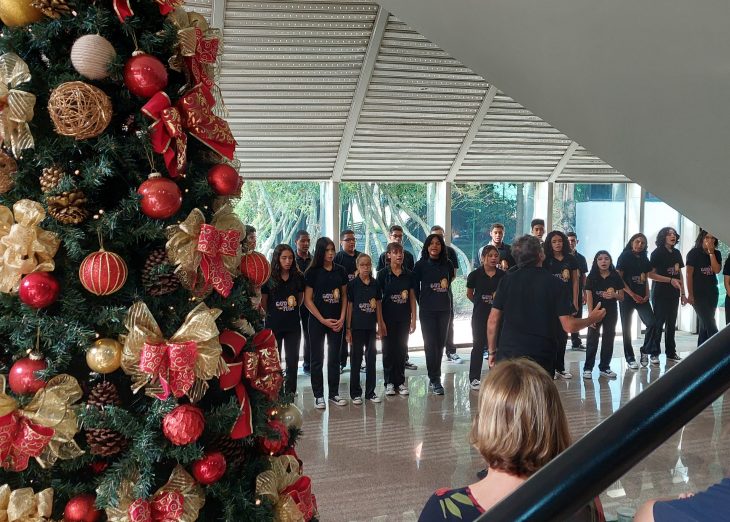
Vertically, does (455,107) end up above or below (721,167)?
above

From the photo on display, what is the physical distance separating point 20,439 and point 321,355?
4.28 meters

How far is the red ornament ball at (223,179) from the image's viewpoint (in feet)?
7.02

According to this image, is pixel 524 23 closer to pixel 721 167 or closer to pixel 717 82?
pixel 717 82

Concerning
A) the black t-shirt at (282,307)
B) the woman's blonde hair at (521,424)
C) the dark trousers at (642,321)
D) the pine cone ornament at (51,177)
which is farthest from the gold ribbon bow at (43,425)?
the dark trousers at (642,321)

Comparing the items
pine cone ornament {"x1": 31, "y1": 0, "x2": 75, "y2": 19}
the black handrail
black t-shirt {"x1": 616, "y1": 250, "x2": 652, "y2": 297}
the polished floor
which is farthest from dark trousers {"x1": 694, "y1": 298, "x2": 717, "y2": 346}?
the black handrail

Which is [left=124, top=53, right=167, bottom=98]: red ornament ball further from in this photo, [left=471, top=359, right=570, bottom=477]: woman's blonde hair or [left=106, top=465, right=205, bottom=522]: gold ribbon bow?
[left=471, top=359, right=570, bottom=477]: woman's blonde hair

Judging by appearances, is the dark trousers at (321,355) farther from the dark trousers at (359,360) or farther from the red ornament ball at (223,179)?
the red ornament ball at (223,179)

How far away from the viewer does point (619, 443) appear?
1.57 ft

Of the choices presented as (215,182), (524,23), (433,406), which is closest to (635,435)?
(215,182)

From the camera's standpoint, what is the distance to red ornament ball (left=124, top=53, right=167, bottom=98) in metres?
1.98

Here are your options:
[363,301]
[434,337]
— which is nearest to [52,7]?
[363,301]

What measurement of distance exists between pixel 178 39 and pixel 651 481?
3.66 metres

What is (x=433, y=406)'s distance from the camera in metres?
6.14

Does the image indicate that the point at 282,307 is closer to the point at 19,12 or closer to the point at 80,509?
the point at 80,509
